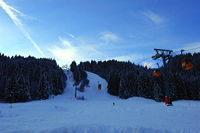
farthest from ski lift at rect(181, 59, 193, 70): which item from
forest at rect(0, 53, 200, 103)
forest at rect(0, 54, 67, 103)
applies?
forest at rect(0, 54, 67, 103)

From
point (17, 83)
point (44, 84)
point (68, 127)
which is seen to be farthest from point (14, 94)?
point (68, 127)

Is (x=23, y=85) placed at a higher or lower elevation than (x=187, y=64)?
lower

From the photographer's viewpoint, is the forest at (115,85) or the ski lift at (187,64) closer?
the ski lift at (187,64)

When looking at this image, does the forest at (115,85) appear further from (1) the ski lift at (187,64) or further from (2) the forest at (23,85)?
(1) the ski lift at (187,64)

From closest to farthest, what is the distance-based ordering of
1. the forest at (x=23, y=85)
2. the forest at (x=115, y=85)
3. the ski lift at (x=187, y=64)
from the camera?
the ski lift at (x=187, y=64), the forest at (x=23, y=85), the forest at (x=115, y=85)

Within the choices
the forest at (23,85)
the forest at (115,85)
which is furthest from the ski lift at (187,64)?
the forest at (23,85)

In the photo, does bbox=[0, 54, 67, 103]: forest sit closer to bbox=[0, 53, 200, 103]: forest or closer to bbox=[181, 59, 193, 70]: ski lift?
bbox=[0, 53, 200, 103]: forest

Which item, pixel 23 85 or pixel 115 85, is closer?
pixel 23 85

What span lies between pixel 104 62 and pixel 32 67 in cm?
8571

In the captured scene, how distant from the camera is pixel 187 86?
52.1 meters

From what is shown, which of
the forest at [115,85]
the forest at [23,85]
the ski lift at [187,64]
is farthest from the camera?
the forest at [115,85]

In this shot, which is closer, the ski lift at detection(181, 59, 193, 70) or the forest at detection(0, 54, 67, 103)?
the ski lift at detection(181, 59, 193, 70)

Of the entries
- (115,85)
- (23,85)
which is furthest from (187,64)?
(115,85)

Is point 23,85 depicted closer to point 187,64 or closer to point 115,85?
point 115,85
